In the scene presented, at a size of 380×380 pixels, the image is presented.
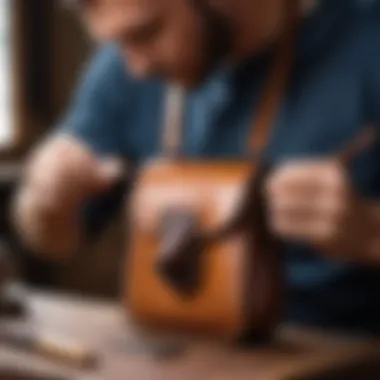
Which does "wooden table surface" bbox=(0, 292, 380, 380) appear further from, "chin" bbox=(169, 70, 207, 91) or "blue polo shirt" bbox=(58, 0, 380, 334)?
"chin" bbox=(169, 70, 207, 91)

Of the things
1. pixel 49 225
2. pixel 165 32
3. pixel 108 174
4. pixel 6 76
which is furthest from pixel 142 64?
pixel 6 76

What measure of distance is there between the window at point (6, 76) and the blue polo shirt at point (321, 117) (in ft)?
2.93

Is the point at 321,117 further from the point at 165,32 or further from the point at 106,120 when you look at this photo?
the point at 106,120

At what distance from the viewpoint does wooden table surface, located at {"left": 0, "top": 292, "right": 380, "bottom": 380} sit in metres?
1.16

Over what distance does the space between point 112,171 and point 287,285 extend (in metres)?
0.24

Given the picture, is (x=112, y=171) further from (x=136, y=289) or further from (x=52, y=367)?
(x=52, y=367)

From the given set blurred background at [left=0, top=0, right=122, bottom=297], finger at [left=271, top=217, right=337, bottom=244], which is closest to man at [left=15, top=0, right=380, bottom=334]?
finger at [left=271, top=217, right=337, bottom=244]

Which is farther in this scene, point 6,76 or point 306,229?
point 6,76

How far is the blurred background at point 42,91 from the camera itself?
2.28 meters

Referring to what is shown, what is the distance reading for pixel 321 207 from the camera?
4.09 ft

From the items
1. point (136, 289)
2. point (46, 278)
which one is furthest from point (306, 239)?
point (46, 278)

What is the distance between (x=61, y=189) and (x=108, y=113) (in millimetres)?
142

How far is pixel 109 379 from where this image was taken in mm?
1132

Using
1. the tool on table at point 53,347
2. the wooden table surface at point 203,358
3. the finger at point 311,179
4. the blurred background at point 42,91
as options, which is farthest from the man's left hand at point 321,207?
the blurred background at point 42,91
